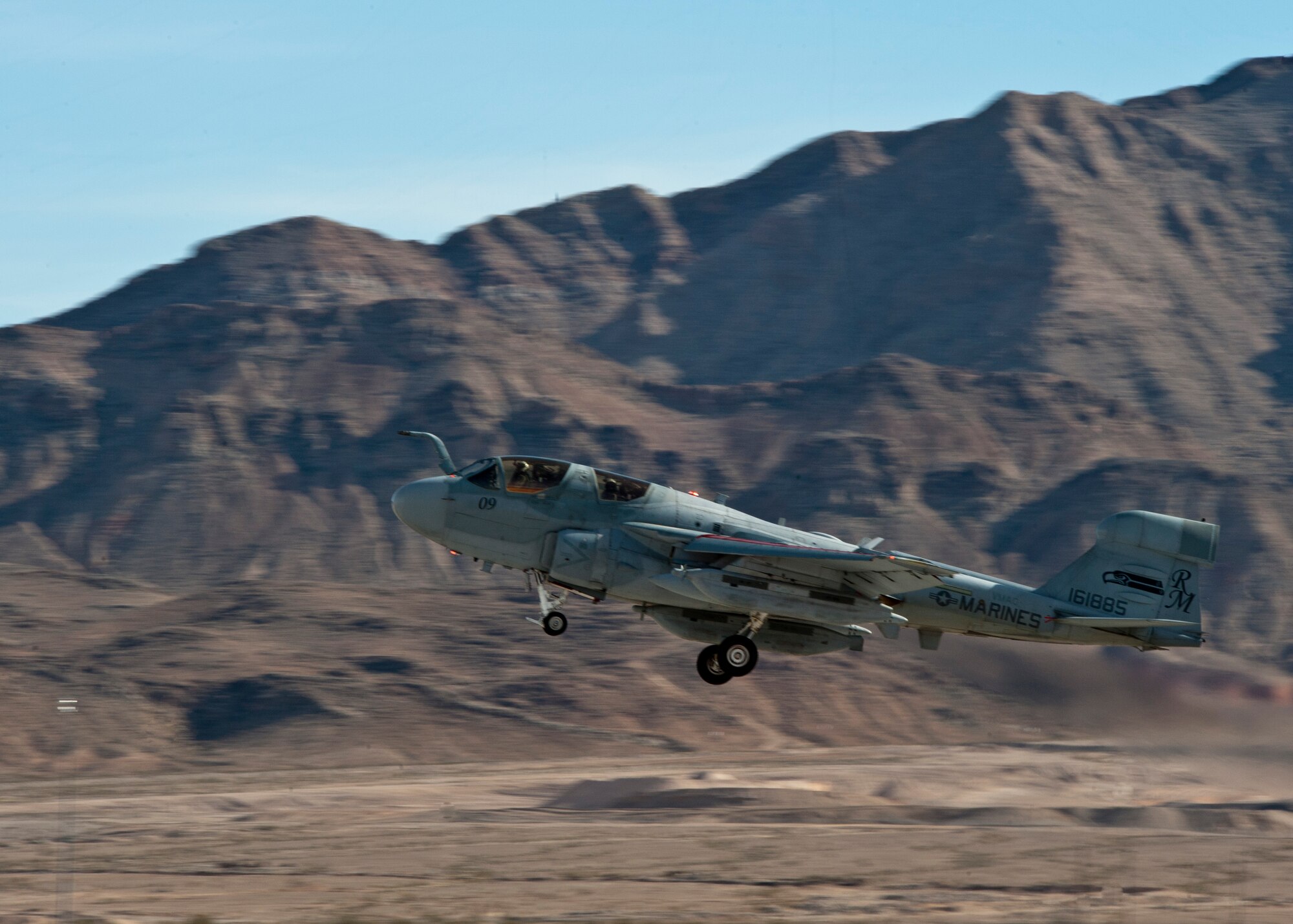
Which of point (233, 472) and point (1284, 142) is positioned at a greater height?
point (1284, 142)

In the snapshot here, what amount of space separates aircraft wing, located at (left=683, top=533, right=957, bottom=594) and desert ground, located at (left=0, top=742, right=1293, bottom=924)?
24.2 ft

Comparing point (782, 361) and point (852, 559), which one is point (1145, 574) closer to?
point (852, 559)

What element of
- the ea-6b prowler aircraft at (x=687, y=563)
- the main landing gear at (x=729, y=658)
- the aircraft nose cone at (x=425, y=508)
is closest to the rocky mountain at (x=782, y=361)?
the ea-6b prowler aircraft at (x=687, y=563)

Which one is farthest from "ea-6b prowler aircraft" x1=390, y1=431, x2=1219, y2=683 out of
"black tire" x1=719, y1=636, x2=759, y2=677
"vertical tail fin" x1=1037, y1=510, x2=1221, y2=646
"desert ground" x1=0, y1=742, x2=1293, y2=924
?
"desert ground" x1=0, y1=742, x2=1293, y2=924

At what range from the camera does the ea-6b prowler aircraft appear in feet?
88.1

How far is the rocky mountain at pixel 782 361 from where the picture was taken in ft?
290

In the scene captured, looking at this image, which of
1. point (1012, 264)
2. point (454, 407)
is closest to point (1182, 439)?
point (1012, 264)

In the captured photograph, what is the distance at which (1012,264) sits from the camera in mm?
114938

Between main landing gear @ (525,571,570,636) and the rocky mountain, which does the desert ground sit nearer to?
main landing gear @ (525,571,570,636)

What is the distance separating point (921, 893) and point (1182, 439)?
2812 inches

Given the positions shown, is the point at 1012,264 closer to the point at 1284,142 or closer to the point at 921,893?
the point at 1284,142

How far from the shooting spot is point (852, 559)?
2616 centimetres

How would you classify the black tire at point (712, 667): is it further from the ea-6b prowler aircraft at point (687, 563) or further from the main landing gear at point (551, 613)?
the main landing gear at point (551, 613)

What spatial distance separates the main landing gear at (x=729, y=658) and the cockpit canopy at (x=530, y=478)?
3.15 metres
